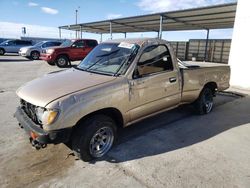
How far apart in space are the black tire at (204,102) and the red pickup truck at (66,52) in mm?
10707

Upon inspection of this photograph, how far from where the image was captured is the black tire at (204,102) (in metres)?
5.41

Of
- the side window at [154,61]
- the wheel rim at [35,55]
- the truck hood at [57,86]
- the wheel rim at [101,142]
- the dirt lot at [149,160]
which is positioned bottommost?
the dirt lot at [149,160]

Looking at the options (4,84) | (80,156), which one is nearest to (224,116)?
(80,156)

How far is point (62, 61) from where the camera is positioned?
14.4 meters

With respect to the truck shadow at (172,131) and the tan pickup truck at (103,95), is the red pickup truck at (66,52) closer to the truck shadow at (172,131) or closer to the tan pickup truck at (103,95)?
the truck shadow at (172,131)

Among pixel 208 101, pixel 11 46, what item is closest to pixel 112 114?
pixel 208 101

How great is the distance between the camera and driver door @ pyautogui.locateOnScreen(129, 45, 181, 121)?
369 centimetres

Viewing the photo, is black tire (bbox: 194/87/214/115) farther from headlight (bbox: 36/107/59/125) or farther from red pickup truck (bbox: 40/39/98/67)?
red pickup truck (bbox: 40/39/98/67)

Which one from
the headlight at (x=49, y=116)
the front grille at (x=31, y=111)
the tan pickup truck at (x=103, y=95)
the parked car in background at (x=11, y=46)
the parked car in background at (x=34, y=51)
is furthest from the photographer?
the parked car in background at (x=11, y=46)

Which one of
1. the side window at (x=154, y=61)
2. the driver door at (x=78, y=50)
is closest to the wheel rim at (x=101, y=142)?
the side window at (x=154, y=61)

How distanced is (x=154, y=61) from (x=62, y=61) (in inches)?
448

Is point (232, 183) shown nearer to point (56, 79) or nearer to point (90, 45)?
point (56, 79)

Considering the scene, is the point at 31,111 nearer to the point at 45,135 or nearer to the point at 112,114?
the point at 45,135

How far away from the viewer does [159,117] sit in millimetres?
5305
